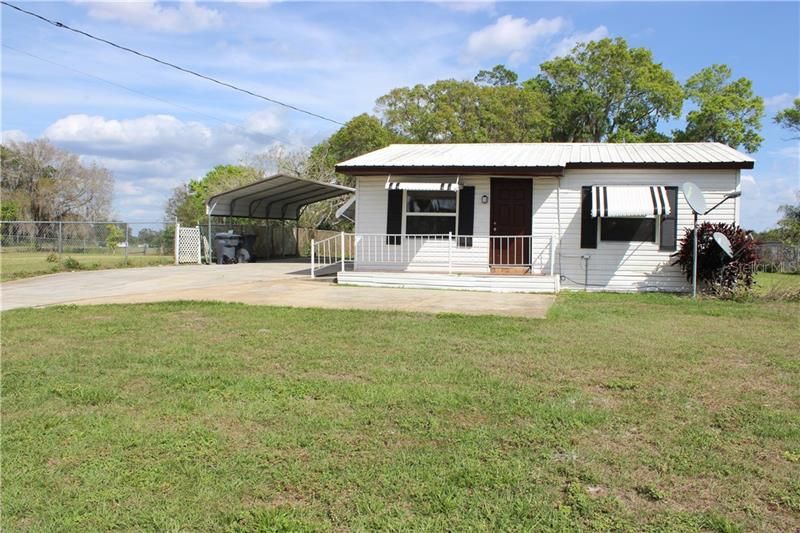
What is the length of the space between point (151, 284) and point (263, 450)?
35.0ft

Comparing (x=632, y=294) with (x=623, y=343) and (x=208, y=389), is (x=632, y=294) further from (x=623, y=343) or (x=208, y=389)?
(x=208, y=389)

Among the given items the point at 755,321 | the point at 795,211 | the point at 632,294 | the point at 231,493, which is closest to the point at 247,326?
the point at 231,493

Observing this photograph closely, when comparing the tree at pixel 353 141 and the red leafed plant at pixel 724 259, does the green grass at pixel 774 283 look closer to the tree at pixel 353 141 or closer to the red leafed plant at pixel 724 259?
the red leafed plant at pixel 724 259

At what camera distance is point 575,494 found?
2957 mm

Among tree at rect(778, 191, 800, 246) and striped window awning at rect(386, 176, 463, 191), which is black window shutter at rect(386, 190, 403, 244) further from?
tree at rect(778, 191, 800, 246)

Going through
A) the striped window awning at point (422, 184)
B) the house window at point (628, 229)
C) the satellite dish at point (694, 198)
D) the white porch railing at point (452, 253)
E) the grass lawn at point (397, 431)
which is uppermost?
the striped window awning at point (422, 184)

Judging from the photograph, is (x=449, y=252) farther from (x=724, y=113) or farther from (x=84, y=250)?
(x=724, y=113)

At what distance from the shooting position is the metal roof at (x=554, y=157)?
486 inches

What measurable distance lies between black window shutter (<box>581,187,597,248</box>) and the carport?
926 cm

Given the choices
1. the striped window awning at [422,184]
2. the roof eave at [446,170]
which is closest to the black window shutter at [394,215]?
the striped window awning at [422,184]

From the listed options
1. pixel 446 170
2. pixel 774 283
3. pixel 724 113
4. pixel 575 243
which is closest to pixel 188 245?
pixel 446 170

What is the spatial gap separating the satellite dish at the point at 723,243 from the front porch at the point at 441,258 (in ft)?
9.65

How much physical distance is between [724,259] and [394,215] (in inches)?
263

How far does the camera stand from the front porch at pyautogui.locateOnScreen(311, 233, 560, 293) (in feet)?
41.1
